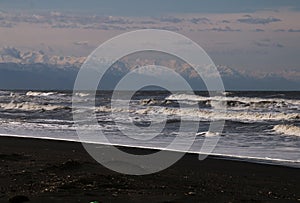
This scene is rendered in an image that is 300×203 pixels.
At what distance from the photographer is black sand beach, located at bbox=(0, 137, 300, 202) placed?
671 cm

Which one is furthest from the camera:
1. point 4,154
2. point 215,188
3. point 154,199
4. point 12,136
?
point 12,136

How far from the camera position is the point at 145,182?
7.86m

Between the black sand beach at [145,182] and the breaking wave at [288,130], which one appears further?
the breaking wave at [288,130]

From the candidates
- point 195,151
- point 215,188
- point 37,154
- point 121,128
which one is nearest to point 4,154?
point 37,154

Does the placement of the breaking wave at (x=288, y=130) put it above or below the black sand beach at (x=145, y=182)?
above

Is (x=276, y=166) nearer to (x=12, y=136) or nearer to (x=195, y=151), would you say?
(x=195, y=151)

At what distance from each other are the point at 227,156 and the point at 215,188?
4.26 meters

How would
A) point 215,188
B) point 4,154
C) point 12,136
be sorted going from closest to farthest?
point 215,188, point 4,154, point 12,136

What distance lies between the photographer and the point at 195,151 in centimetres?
1270

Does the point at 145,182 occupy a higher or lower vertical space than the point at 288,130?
lower

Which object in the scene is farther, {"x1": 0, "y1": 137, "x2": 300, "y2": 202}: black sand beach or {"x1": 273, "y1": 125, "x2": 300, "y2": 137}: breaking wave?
{"x1": 273, "y1": 125, "x2": 300, "y2": 137}: breaking wave

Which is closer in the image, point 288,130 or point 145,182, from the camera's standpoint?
point 145,182

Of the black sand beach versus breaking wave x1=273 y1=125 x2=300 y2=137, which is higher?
breaking wave x1=273 y1=125 x2=300 y2=137

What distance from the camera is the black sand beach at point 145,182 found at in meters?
6.71
